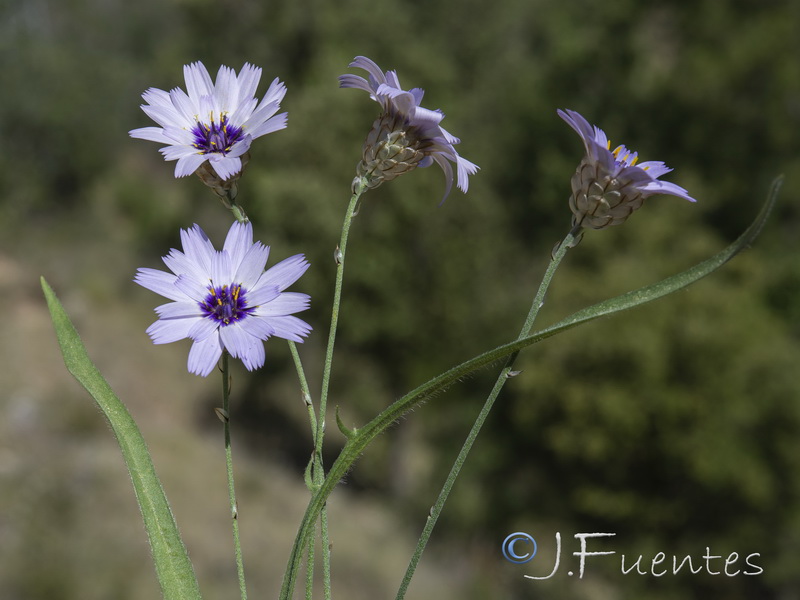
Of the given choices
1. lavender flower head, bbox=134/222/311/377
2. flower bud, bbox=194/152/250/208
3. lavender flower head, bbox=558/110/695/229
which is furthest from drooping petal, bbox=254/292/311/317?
lavender flower head, bbox=558/110/695/229

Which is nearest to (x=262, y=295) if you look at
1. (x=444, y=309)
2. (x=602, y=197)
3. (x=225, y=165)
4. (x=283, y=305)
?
(x=283, y=305)

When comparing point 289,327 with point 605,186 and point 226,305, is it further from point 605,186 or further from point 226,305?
point 605,186

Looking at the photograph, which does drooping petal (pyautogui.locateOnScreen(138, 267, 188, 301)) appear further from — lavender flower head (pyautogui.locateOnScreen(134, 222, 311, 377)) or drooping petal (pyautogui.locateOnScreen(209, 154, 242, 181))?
drooping petal (pyautogui.locateOnScreen(209, 154, 242, 181))

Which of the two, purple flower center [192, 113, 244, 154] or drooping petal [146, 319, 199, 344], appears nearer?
drooping petal [146, 319, 199, 344]

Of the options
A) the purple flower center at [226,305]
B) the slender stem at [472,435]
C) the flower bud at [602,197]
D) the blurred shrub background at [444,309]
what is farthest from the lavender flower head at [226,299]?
the blurred shrub background at [444,309]

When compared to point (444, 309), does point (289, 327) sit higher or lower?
lower

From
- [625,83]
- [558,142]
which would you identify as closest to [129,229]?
[558,142]

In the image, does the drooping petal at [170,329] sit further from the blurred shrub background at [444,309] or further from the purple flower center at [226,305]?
the blurred shrub background at [444,309]
